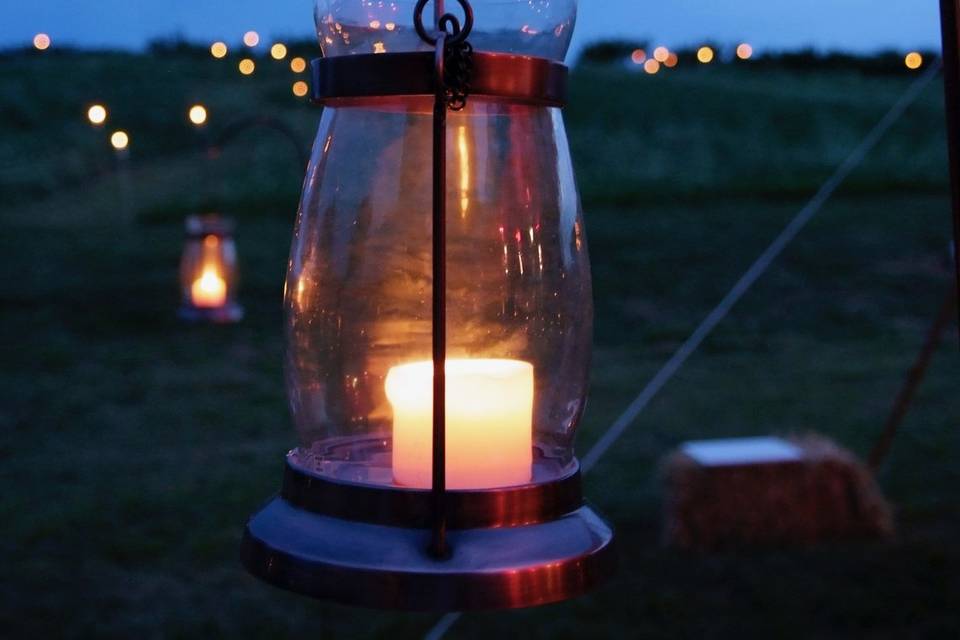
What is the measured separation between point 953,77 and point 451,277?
0.38 meters

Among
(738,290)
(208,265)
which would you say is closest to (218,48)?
(208,265)

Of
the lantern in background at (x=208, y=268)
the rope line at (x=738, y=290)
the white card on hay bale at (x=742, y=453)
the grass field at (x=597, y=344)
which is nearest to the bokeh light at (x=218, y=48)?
the grass field at (x=597, y=344)

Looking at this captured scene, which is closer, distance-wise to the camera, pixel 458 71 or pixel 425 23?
pixel 458 71

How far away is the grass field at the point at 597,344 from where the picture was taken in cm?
454

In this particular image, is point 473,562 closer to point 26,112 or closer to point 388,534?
point 388,534

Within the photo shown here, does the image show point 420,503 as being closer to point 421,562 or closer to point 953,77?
point 421,562

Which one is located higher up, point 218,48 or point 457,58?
point 218,48

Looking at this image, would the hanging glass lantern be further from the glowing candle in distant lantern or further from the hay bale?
the glowing candle in distant lantern

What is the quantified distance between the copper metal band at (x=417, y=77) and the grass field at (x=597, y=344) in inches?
120

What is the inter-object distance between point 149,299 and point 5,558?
659 cm

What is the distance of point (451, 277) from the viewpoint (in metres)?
0.99

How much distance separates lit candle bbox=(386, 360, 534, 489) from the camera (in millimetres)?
901

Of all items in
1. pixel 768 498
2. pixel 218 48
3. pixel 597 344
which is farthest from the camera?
pixel 218 48

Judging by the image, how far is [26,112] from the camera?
16297 mm
